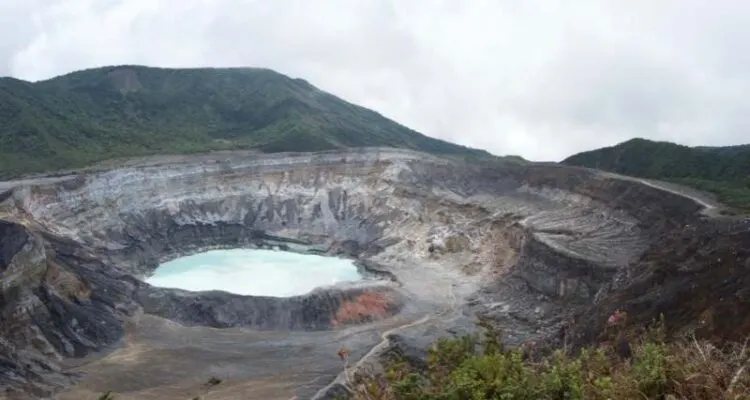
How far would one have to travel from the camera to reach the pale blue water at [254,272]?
5806 cm

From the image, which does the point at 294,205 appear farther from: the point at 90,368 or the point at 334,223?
the point at 90,368

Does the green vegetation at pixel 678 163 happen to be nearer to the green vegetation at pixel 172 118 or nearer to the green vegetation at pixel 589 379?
the green vegetation at pixel 172 118

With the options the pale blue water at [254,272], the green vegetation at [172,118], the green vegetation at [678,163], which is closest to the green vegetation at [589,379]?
the green vegetation at [678,163]

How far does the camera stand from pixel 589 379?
9.56 metres

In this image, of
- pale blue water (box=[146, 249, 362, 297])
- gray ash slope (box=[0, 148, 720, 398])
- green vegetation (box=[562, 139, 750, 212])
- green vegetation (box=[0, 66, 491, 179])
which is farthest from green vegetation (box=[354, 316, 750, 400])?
green vegetation (box=[0, 66, 491, 179])

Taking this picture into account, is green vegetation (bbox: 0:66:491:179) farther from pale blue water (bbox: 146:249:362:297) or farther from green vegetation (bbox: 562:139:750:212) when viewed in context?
green vegetation (bbox: 562:139:750:212)

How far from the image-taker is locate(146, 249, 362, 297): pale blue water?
5806cm

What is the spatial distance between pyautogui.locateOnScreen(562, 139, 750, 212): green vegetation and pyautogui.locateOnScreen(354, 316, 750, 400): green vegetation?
44.4 metres

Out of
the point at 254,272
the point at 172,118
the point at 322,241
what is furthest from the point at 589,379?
the point at 172,118

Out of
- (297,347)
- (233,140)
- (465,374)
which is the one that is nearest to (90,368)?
(297,347)

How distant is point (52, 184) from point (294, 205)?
24.7m

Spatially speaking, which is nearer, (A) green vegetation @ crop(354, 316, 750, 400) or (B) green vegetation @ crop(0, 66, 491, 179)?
(A) green vegetation @ crop(354, 316, 750, 400)

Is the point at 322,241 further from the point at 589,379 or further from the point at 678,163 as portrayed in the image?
the point at 589,379

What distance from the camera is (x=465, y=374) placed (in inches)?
388
